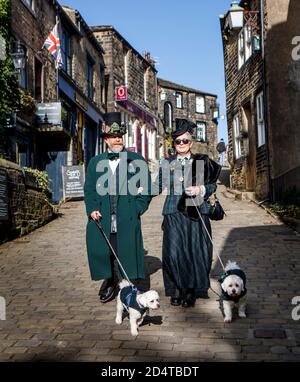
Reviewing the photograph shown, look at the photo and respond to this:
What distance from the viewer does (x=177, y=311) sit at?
509 centimetres

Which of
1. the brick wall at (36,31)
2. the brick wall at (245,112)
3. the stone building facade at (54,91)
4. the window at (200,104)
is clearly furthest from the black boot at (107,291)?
the window at (200,104)

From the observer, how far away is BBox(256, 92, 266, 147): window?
1572 centimetres

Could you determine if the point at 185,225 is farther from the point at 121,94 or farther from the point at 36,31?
the point at 121,94

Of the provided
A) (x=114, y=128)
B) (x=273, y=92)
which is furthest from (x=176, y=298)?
(x=273, y=92)

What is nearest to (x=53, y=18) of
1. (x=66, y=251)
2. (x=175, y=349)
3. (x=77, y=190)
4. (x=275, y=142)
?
(x=77, y=190)

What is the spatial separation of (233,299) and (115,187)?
186 cm

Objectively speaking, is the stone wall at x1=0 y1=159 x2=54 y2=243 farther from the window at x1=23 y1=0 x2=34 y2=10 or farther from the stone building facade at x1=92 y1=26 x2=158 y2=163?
the stone building facade at x1=92 y1=26 x2=158 y2=163

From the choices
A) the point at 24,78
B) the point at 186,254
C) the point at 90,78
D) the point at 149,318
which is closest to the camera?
the point at 149,318

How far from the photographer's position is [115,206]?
17.7 ft

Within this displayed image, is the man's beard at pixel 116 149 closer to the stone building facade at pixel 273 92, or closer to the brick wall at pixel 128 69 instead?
the stone building facade at pixel 273 92

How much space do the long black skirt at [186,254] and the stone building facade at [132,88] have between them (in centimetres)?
2265

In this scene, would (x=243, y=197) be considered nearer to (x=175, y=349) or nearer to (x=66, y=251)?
(x=66, y=251)

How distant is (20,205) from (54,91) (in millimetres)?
8637

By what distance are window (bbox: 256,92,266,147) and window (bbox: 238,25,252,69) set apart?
2041 mm
